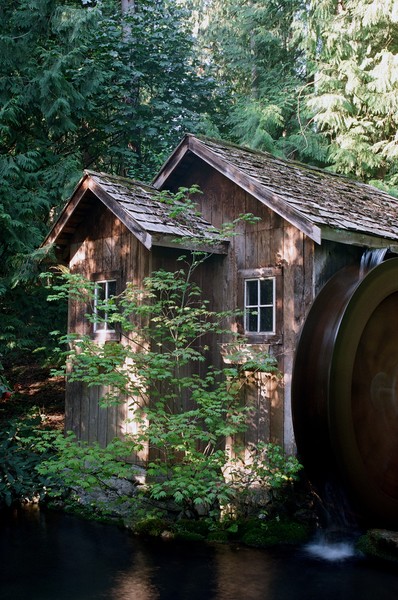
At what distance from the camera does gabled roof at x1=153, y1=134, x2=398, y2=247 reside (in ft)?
26.3

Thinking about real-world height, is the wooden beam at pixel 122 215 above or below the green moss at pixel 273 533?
above

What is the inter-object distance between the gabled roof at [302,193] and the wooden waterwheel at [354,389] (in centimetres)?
64

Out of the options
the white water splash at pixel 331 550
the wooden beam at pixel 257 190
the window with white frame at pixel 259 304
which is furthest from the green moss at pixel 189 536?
the wooden beam at pixel 257 190

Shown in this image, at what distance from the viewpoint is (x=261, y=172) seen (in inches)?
364

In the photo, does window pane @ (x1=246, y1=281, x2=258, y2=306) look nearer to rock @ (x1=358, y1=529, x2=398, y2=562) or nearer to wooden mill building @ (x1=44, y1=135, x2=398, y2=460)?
wooden mill building @ (x1=44, y1=135, x2=398, y2=460)

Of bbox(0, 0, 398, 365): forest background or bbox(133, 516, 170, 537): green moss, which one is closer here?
bbox(133, 516, 170, 537): green moss

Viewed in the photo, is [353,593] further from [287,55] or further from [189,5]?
[189,5]

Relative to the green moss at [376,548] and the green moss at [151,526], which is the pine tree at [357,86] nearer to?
the green moss at [376,548]

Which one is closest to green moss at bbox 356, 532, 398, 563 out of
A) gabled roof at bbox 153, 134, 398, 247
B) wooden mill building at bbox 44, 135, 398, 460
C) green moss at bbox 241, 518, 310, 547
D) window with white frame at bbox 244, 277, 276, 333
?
green moss at bbox 241, 518, 310, 547

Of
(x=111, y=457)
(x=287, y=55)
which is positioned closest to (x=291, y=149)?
(x=287, y=55)

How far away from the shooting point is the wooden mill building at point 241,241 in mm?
8195

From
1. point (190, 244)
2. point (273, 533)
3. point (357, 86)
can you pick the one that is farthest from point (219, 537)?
point (357, 86)

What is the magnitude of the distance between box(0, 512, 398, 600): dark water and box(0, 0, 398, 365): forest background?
11.9ft

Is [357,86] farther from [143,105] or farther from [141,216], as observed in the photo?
[141,216]
